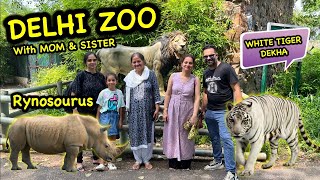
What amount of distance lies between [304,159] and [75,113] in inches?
88.2

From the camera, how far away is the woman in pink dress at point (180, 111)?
2.96 m

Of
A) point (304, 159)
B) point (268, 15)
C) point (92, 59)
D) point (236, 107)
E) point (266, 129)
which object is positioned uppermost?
point (268, 15)

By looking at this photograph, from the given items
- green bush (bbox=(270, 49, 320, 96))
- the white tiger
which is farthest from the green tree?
the white tiger

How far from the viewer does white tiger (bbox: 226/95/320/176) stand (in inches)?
82.0

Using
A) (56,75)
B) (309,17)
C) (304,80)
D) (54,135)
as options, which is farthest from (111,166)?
(309,17)

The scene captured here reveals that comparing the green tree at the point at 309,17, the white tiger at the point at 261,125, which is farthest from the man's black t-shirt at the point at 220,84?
the green tree at the point at 309,17

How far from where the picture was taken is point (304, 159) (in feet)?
10.3

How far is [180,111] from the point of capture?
3.04m

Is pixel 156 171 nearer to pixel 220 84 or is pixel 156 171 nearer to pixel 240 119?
pixel 220 84

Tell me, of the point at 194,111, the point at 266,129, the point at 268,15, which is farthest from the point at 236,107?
the point at 268,15

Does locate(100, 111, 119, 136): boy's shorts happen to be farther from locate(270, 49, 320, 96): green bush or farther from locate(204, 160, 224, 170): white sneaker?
locate(270, 49, 320, 96): green bush

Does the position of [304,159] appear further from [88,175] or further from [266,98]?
[88,175]

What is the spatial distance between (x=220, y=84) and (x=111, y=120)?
855 mm

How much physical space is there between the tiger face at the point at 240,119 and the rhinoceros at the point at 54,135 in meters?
0.79
